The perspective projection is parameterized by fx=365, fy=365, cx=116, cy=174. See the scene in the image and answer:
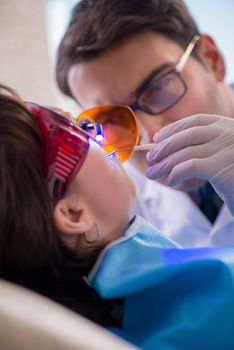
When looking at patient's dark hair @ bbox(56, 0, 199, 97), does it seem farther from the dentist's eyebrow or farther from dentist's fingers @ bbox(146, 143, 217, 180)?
dentist's fingers @ bbox(146, 143, 217, 180)

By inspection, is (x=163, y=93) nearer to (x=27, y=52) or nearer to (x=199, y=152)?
(x=199, y=152)

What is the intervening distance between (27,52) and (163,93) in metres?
0.73

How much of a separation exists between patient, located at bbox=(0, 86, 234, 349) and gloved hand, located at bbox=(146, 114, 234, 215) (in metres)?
0.11

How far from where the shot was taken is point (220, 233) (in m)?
0.93

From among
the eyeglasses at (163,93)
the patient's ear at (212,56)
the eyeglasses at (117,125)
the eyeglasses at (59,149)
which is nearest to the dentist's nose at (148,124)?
the eyeglasses at (163,93)

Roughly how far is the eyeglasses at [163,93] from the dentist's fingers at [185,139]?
0.85 ft

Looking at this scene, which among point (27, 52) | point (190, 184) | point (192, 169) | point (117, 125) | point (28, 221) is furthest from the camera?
point (27, 52)

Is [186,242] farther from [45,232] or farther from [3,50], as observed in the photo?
[3,50]

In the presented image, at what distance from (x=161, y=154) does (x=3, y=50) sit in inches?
37.6

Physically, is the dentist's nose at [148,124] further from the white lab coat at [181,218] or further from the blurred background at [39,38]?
the blurred background at [39,38]

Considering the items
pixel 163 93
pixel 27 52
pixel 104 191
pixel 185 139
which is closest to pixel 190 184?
pixel 163 93

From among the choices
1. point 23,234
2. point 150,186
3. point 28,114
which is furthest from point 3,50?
point 23,234

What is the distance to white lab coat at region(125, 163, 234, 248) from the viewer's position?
3.05 ft

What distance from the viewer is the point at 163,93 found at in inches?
34.7
